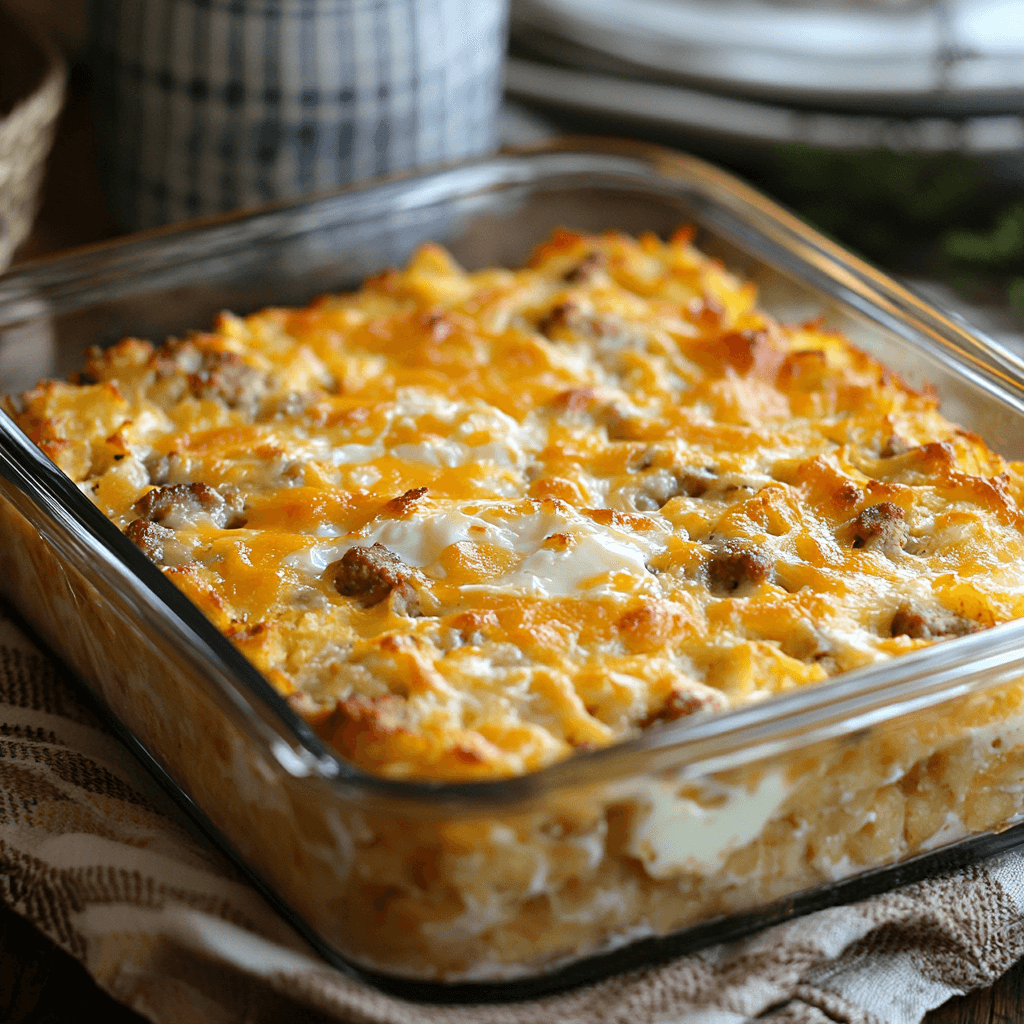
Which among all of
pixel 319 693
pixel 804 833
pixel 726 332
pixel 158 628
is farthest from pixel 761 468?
pixel 158 628

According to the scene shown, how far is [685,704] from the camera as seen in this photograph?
1521mm

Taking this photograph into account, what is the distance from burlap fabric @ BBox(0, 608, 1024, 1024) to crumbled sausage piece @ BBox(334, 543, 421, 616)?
0.34m

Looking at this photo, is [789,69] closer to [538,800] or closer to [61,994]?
[538,800]

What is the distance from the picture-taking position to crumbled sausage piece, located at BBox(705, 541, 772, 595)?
175 centimetres

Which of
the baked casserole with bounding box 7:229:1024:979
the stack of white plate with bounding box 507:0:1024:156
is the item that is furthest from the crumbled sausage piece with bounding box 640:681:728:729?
the stack of white plate with bounding box 507:0:1024:156

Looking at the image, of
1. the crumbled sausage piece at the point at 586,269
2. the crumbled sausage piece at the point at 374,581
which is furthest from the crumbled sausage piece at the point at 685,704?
the crumbled sausage piece at the point at 586,269

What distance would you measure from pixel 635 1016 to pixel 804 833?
0.87 ft

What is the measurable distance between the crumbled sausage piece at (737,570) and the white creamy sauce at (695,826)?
13.7 inches

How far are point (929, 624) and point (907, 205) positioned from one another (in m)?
1.58

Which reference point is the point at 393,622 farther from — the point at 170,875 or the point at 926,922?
the point at 926,922

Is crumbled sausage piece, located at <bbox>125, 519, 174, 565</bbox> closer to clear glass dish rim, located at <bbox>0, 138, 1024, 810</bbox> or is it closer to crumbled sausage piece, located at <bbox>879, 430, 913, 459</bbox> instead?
clear glass dish rim, located at <bbox>0, 138, 1024, 810</bbox>

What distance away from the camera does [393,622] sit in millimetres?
1651

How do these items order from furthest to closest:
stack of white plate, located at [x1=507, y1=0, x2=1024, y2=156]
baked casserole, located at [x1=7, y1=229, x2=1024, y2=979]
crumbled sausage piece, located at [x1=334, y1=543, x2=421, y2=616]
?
stack of white plate, located at [x1=507, y1=0, x2=1024, y2=156] < crumbled sausage piece, located at [x1=334, y1=543, x2=421, y2=616] < baked casserole, located at [x1=7, y1=229, x2=1024, y2=979]

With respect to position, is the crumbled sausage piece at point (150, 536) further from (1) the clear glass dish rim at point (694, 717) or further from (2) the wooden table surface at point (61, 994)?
(2) the wooden table surface at point (61, 994)
